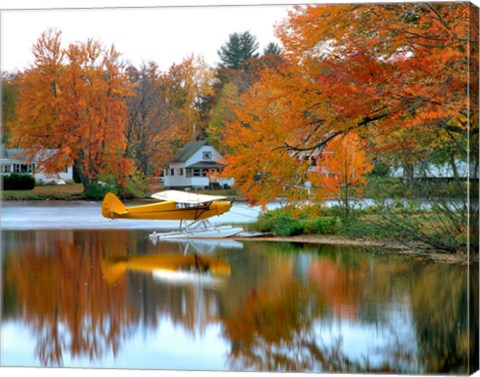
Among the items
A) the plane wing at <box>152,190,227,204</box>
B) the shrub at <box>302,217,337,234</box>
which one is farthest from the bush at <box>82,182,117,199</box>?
the shrub at <box>302,217,337,234</box>

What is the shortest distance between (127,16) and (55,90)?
2240 millimetres

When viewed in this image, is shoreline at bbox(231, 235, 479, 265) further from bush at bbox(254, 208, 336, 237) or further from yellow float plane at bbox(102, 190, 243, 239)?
yellow float plane at bbox(102, 190, 243, 239)

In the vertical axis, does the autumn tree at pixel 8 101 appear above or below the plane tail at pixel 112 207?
above

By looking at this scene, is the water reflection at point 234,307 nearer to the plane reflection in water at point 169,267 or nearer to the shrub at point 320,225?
the plane reflection in water at point 169,267

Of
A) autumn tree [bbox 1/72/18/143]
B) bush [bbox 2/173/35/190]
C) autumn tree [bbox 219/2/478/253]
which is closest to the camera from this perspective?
autumn tree [bbox 219/2/478/253]

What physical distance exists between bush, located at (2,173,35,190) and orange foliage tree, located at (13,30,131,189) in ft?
1.00

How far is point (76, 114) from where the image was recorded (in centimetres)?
1228

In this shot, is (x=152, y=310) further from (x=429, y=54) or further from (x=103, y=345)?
(x=429, y=54)

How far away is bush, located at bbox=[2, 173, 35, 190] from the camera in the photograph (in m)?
11.5

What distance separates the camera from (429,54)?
10.1 m

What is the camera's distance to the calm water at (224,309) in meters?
9.62

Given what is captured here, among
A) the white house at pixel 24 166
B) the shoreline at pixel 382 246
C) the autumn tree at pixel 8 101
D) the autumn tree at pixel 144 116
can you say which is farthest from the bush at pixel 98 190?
the shoreline at pixel 382 246

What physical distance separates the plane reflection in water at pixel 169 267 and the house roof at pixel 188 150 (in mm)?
1365

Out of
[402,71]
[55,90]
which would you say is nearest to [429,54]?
[402,71]
